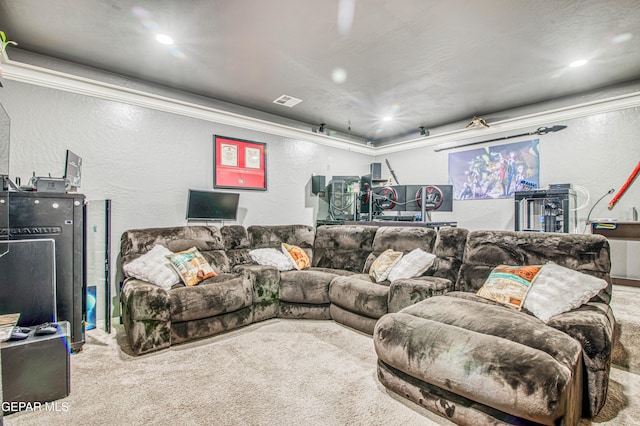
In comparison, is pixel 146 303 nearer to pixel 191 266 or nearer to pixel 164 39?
pixel 191 266

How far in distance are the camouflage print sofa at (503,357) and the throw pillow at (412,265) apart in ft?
2.03

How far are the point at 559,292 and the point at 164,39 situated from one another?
139 inches

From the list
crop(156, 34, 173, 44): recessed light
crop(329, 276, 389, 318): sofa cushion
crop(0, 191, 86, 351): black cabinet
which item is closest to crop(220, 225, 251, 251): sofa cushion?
crop(329, 276, 389, 318): sofa cushion

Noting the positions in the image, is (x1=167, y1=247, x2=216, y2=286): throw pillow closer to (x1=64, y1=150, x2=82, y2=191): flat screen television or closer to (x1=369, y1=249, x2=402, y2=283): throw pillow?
(x1=64, y1=150, x2=82, y2=191): flat screen television

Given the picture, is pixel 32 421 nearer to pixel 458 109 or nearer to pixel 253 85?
pixel 253 85

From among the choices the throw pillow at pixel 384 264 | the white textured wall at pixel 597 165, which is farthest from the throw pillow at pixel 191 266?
the white textured wall at pixel 597 165

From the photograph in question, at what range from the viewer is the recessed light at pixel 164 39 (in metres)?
2.60

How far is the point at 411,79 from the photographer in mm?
3498

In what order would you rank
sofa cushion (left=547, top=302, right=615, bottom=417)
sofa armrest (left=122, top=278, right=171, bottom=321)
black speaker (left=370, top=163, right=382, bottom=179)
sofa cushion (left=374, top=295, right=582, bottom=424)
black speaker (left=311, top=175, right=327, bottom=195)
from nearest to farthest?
sofa cushion (left=374, top=295, right=582, bottom=424)
sofa cushion (left=547, top=302, right=615, bottom=417)
sofa armrest (left=122, top=278, right=171, bottom=321)
black speaker (left=311, top=175, right=327, bottom=195)
black speaker (left=370, top=163, right=382, bottom=179)

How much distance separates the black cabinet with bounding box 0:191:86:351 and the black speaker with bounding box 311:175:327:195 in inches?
128

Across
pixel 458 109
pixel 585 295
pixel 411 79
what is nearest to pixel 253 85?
pixel 411 79

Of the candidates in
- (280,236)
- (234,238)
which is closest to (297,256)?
(280,236)

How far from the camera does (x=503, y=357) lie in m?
1.36

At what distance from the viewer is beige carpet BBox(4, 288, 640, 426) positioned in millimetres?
1609
